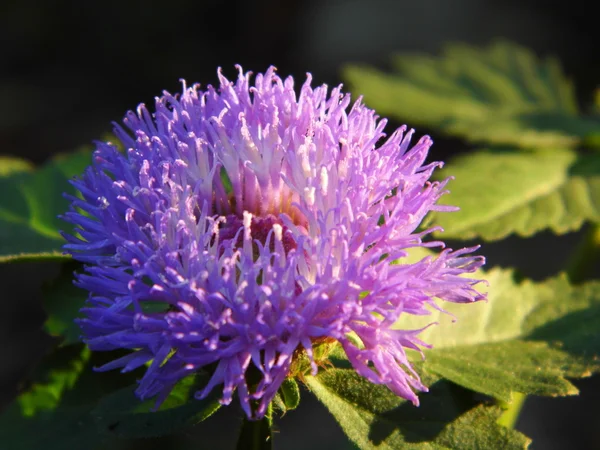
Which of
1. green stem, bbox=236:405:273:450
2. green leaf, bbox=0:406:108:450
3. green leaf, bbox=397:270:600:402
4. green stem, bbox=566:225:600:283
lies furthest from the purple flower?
green stem, bbox=566:225:600:283

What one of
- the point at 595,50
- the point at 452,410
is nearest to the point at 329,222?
the point at 452,410

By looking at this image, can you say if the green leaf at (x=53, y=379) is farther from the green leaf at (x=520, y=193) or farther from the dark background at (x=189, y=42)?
the dark background at (x=189, y=42)

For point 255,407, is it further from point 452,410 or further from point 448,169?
point 448,169

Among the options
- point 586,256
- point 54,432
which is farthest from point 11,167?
point 586,256

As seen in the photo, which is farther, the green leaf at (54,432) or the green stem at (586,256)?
the green stem at (586,256)

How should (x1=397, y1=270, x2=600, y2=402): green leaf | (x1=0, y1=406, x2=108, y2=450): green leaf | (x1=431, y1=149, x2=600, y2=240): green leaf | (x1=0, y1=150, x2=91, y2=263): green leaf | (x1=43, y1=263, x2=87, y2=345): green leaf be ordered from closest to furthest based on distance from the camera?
(x1=397, y1=270, x2=600, y2=402): green leaf < (x1=0, y1=406, x2=108, y2=450): green leaf < (x1=43, y1=263, x2=87, y2=345): green leaf < (x1=0, y1=150, x2=91, y2=263): green leaf < (x1=431, y1=149, x2=600, y2=240): green leaf

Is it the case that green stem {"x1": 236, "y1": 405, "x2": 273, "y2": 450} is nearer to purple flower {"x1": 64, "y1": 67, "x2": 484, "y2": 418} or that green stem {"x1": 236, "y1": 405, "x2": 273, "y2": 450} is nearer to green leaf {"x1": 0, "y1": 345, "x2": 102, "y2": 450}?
purple flower {"x1": 64, "y1": 67, "x2": 484, "y2": 418}

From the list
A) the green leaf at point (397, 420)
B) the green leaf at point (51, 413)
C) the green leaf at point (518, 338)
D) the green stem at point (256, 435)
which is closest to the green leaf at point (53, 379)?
the green leaf at point (51, 413)
